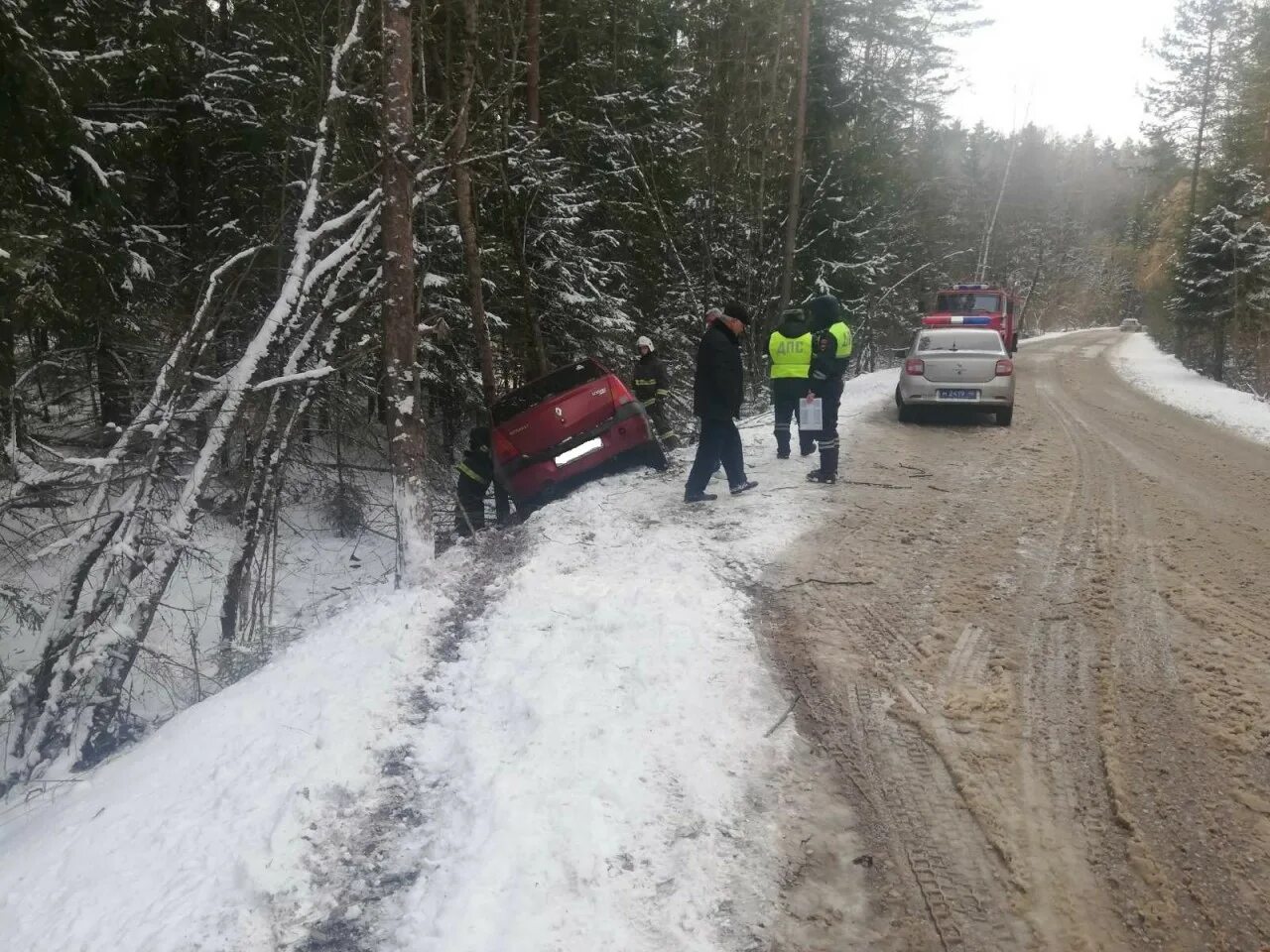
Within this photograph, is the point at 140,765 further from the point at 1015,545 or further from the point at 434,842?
the point at 1015,545

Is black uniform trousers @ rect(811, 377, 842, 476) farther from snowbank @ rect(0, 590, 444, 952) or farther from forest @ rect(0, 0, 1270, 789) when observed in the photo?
snowbank @ rect(0, 590, 444, 952)

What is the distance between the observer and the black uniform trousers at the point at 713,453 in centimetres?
737

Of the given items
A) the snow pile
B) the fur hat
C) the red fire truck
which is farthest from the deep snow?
the red fire truck

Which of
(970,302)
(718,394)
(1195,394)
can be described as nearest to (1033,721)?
(718,394)

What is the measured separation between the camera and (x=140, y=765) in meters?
3.94

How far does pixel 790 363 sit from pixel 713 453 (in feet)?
6.68

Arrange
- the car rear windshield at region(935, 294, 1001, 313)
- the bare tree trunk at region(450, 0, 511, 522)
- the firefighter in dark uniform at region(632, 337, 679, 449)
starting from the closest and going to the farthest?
the bare tree trunk at region(450, 0, 511, 522) < the firefighter in dark uniform at region(632, 337, 679, 449) < the car rear windshield at region(935, 294, 1001, 313)

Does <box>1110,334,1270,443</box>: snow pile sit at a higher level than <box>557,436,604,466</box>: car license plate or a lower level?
lower

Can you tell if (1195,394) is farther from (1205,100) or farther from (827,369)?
(1205,100)

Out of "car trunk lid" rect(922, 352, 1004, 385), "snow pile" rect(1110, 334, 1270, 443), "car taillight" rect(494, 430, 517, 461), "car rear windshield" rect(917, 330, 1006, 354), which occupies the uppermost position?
"car rear windshield" rect(917, 330, 1006, 354)

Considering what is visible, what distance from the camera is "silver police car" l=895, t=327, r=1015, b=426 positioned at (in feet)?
37.9

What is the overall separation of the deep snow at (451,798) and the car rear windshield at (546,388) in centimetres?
400

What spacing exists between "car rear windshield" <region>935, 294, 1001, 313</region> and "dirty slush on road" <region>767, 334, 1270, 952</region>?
1623 cm

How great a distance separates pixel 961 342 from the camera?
11.8m
